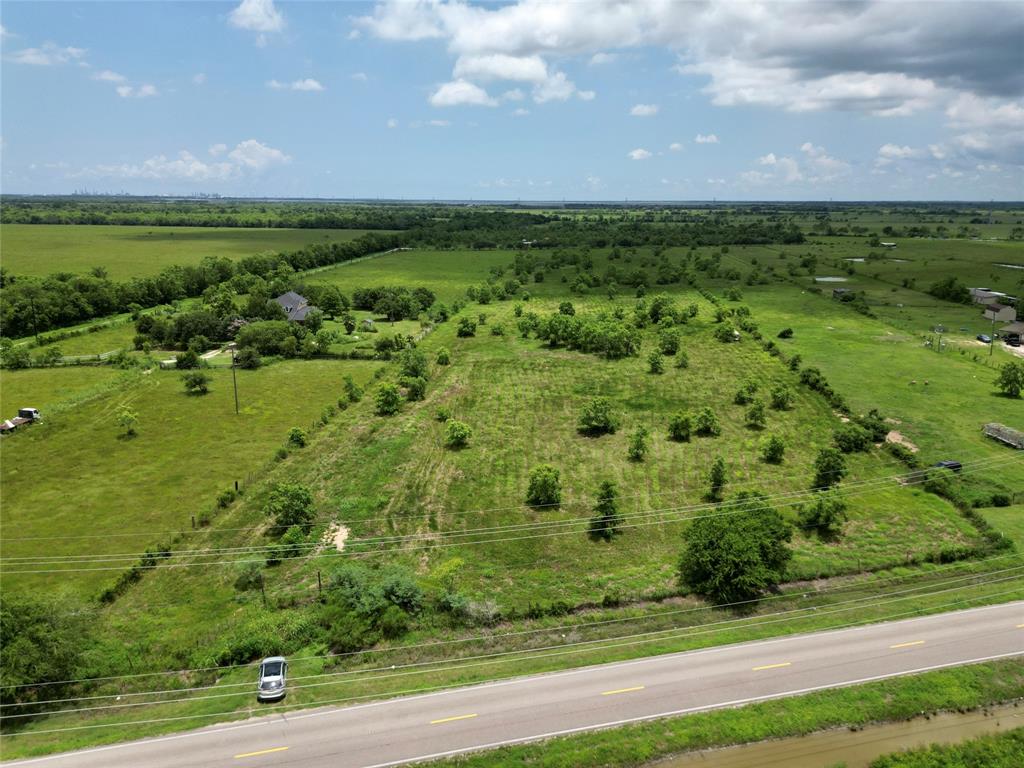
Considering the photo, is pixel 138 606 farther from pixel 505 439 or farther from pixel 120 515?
pixel 505 439

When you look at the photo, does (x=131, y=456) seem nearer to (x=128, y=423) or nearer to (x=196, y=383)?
(x=128, y=423)

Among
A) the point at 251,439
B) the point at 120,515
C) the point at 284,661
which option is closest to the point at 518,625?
the point at 284,661

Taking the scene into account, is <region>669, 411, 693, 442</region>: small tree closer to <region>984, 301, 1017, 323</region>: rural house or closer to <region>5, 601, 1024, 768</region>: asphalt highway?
<region>5, 601, 1024, 768</region>: asphalt highway

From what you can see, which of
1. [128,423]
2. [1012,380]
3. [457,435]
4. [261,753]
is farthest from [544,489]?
[1012,380]

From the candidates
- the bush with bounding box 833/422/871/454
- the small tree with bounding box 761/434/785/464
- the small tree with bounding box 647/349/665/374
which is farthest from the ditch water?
the small tree with bounding box 647/349/665/374

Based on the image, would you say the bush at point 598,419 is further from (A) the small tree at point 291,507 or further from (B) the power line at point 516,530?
(A) the small tree at point 291,507
